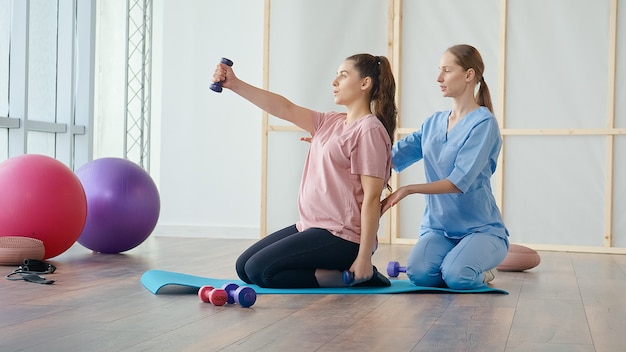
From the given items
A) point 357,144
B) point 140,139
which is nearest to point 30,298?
point 357,144

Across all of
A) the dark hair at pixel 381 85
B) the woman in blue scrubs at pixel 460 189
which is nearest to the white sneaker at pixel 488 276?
the woman in blue scrubs at pixel 460 189

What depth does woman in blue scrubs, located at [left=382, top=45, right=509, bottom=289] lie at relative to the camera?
338cm

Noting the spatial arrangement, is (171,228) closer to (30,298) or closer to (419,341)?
(30,298)

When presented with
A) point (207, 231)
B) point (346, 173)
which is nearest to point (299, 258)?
point (346, 173)

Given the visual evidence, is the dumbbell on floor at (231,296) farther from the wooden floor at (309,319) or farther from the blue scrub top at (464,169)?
the blue scrub top at (464,169)

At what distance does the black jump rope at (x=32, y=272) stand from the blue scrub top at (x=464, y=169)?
66.5 inches

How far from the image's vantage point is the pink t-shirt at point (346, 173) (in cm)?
323

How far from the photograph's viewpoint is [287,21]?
6.14 meters

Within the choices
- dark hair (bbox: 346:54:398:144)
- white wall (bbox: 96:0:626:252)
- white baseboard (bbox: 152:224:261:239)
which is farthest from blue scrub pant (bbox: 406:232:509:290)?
white baseboard (bbox: 152:224:261:239)

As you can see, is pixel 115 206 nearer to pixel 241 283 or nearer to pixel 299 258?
pixel 241 283

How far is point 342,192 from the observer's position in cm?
328

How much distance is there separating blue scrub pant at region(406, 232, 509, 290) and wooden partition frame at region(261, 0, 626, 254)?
2318 mm

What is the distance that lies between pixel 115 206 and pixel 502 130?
2743 mm

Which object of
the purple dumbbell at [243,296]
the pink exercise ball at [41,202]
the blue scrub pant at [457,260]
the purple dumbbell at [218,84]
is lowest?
the purple dumbbell at [243,296]
